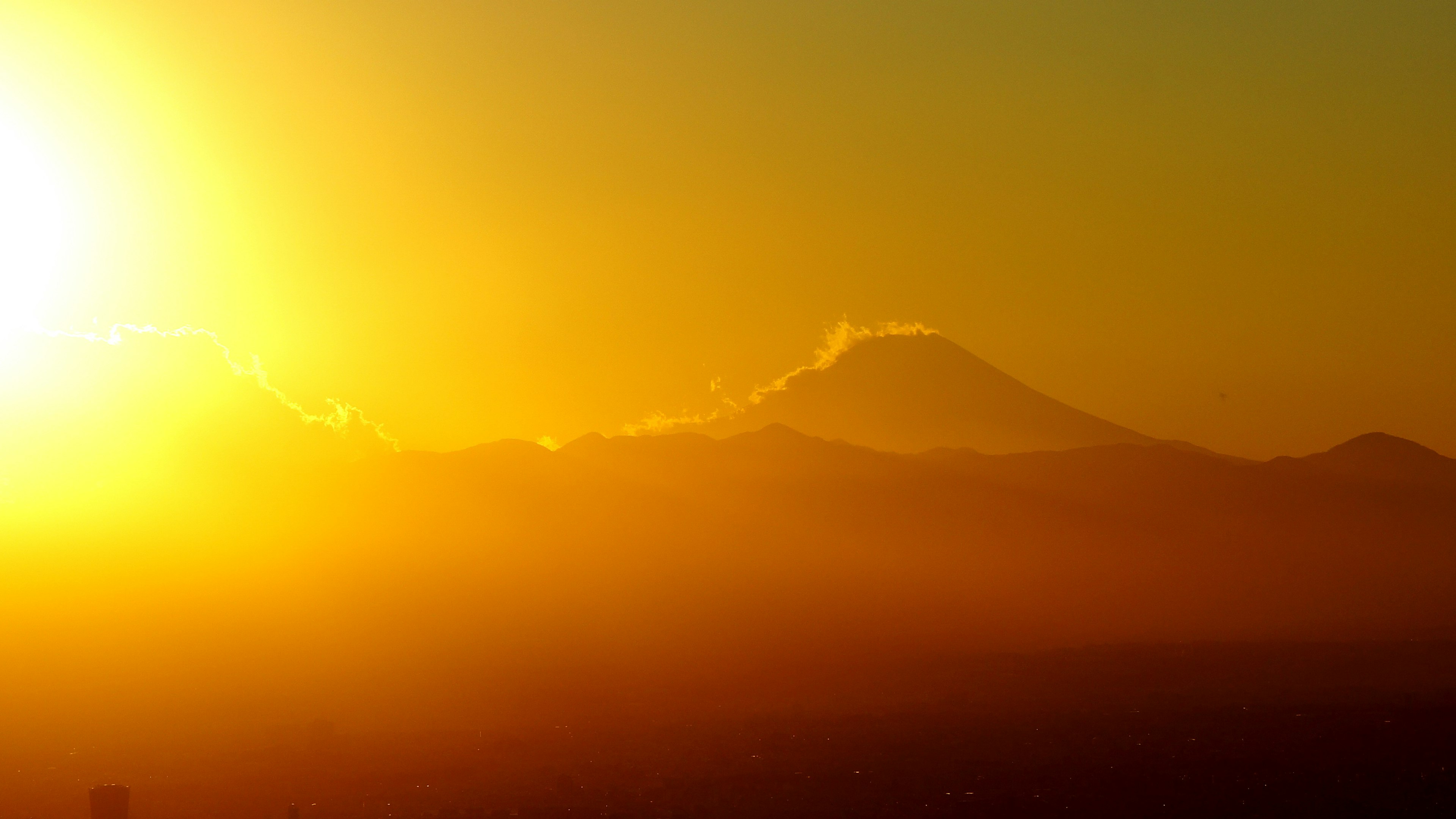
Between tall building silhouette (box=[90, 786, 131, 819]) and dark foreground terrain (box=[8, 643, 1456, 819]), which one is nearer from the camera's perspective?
tall building silhouette (box=[90, 786, 131, 819])

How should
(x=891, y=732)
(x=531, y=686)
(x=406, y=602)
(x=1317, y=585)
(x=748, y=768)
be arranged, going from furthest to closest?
1. (x=1317, y=585)
2. (x=406, y=602)
3. (x=531, y=686)
4. (x=891, y=732)
5. (x=748, y=768)

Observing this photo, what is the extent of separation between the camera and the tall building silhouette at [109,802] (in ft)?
208

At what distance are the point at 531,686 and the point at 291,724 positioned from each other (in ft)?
76.6

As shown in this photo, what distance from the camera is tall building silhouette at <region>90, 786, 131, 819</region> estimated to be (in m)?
63.4

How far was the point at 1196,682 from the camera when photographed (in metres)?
107

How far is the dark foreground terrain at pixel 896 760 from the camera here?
215ft

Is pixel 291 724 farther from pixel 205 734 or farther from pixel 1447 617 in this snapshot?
pixel 1447 617

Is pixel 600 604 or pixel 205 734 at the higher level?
pixel 600 604

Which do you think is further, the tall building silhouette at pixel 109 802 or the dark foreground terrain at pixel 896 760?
the dark foreground terrain at pixel 896 760

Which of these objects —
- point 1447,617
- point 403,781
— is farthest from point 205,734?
point 1447,617

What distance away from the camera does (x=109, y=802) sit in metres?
63.9

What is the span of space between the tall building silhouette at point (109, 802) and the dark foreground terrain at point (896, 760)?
4.81m

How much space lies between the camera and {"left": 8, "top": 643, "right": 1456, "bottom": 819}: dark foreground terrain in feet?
215

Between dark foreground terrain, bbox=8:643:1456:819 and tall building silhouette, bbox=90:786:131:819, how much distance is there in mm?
4809
